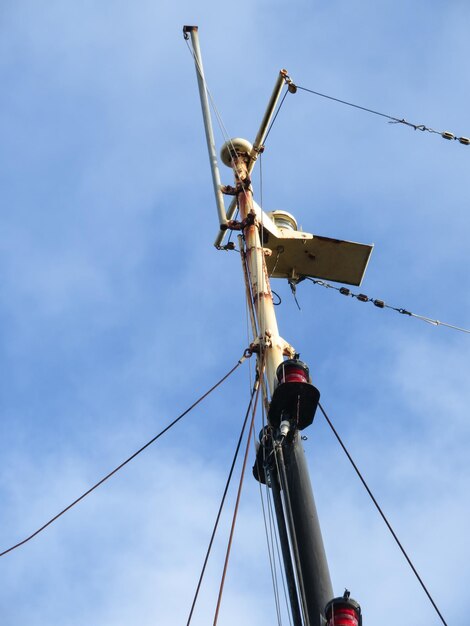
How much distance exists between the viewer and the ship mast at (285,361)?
7809 mm

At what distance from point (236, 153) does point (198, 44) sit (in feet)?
7.31

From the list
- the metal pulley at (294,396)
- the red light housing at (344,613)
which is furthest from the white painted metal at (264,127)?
the red light housing at (344,613)

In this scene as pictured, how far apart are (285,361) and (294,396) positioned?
390mm

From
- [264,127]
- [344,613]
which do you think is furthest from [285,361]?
[264,127]

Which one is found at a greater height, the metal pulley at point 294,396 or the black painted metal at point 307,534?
the metal pulley at point 294,396

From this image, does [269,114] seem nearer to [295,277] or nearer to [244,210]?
[244,210]

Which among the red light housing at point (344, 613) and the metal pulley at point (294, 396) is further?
the metal pulley at point (294, 396)

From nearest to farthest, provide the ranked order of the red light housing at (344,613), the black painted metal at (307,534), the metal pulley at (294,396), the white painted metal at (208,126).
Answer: the red light housing at (344,613) < the black painted metal at (307,534) < the metal pulley at (294,396) < the white painted metal at (208,126)

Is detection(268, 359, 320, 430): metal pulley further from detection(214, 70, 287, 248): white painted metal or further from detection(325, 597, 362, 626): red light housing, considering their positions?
detection(214, 70, 287, 248): white painted metal

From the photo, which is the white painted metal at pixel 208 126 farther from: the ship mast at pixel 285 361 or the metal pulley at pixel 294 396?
the metal pulley at pixel 294 396

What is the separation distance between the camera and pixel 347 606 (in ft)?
23.3

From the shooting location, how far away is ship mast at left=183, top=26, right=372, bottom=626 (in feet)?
25.6

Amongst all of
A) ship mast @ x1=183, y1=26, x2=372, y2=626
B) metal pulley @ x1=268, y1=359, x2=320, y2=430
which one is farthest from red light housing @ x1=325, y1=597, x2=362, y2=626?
metal pulley @ x1=268, y1=359, x2=320, y2=430

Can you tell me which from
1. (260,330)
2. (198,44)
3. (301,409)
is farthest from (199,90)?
(301,409)
